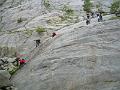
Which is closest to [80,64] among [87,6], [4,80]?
[4,80]

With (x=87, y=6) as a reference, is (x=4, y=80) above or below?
below

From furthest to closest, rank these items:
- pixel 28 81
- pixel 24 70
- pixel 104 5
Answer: pixel 104 5 < pixel 24 70 < pixel 28 81

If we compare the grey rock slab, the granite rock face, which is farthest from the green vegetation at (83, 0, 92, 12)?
the grey rock slab

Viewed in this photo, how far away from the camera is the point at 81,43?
30.5 meters

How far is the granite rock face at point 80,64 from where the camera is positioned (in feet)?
78.4

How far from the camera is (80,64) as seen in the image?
2645 centimetres

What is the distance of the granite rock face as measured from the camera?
2391 centimetres

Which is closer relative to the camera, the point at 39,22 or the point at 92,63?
the point at 92,63

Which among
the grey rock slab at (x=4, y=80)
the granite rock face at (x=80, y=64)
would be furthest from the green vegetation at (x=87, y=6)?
the grey rock slab at (x=4, y=80)

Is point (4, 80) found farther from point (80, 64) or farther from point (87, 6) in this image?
point (87, 6)

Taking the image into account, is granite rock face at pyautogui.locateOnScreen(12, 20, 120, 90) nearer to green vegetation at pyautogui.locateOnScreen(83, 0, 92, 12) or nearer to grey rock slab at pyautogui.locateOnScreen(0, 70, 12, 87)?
grey rock slab at pyautogui.locateOnScreen(0, 70, 12, 87)

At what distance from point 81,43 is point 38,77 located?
625 centimetres

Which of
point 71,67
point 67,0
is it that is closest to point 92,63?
point 71,67

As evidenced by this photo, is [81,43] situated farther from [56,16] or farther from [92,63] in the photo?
[56,16]
